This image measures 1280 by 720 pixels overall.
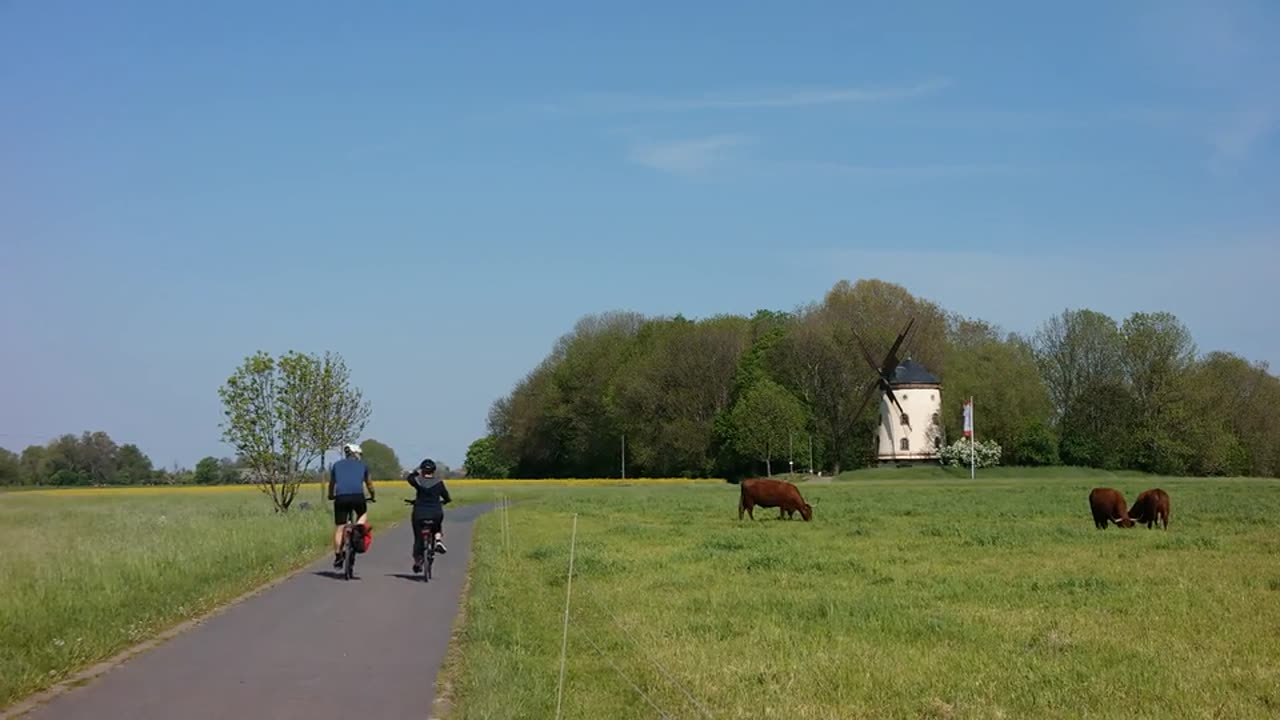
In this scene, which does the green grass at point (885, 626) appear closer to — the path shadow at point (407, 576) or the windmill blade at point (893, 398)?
the path shadow at point (407, 576)

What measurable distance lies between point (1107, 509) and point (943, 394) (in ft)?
240

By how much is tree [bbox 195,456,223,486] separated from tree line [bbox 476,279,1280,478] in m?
45.0

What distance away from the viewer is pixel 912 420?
3910 inches

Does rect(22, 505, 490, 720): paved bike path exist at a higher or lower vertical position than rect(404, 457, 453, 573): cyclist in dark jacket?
lower

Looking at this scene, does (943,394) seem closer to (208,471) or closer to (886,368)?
(886,368)

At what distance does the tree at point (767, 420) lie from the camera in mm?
96287

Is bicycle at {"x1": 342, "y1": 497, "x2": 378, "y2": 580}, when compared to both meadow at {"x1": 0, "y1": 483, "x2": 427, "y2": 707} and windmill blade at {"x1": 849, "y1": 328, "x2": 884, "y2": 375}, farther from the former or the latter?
windmill blade at {"x1": 849, "y1": 328, "x2": 884, "y2": 375}

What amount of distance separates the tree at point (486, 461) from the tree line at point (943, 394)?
33.5 metres

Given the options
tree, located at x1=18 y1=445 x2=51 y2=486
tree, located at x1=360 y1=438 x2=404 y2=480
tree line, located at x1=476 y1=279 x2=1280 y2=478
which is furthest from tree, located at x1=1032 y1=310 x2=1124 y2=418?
tree, located at x1=18 y1=445 x2=51 y2=486

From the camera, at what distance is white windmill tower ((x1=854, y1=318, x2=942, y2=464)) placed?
97.8 m

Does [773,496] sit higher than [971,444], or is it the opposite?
[971,444]

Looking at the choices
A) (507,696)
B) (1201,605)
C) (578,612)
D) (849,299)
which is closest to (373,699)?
(507,696)

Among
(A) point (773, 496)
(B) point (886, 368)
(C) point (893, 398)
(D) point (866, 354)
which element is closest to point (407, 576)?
(A) point (773, 496)

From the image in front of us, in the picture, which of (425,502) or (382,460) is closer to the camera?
(425,502)
